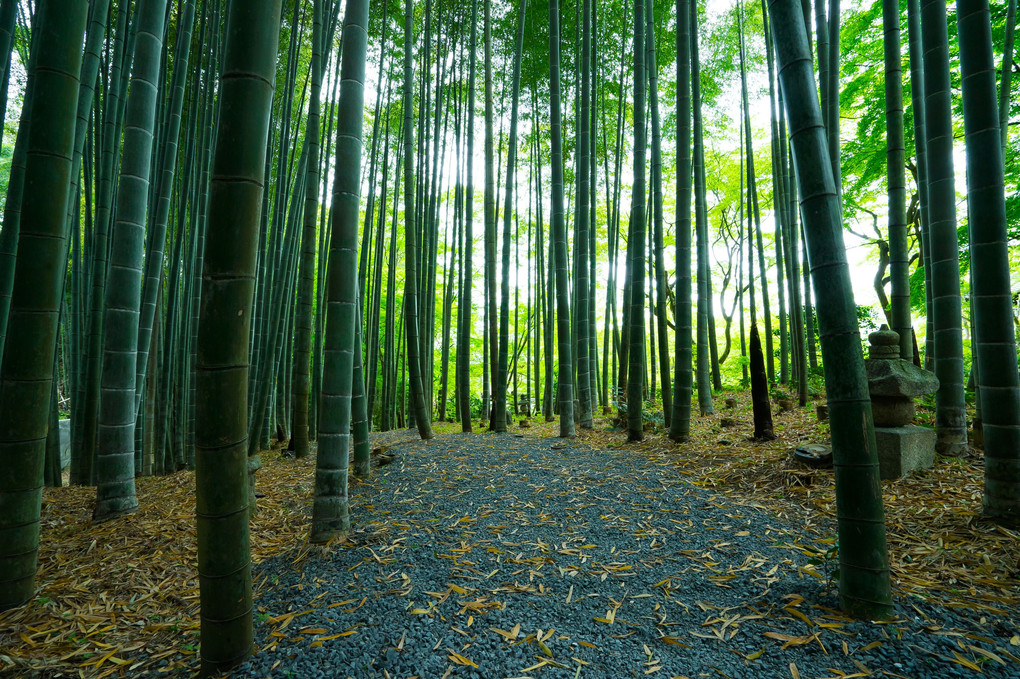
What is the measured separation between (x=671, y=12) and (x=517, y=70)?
2.75m

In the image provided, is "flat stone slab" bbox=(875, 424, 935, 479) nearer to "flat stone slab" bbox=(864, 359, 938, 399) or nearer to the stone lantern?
the stone lantern

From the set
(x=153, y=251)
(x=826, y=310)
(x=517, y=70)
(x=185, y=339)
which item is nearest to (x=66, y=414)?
(x=185, y=339)

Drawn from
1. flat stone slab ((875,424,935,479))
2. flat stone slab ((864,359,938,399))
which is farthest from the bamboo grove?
flat stone slab ((875,424,935,479))

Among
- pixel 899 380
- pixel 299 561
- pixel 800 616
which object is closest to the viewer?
pixel 800 616

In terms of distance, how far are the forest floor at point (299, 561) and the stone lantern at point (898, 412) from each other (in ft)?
0.32

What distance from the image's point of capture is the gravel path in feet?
4.08

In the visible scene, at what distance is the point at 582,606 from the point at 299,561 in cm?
115

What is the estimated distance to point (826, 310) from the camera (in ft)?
4.52

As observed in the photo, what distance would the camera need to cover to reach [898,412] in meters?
2.63

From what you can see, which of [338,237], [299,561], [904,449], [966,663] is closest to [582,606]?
[966,663]

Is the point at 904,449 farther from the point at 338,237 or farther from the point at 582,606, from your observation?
the point at 338,237

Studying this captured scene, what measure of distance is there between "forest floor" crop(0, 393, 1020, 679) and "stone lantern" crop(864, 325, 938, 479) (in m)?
0.10

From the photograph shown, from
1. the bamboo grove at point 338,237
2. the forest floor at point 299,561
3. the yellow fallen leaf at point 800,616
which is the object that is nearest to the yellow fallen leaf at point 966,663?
the forest floor at point 299,561

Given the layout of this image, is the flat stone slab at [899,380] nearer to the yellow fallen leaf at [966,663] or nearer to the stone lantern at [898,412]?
the stone lantern at [898,412]
